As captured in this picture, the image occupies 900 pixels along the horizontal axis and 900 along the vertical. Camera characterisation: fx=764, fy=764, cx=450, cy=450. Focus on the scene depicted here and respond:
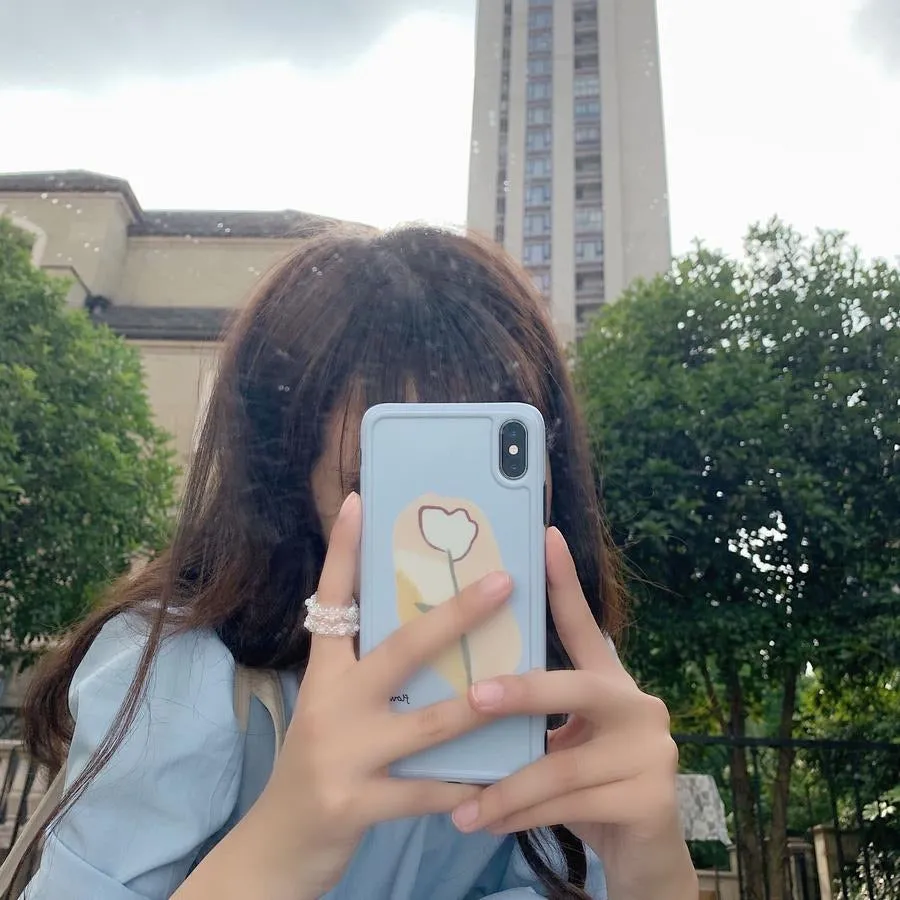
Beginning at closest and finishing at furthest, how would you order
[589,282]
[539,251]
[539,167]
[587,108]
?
[539,167], [587,108], [539,251], [589,282]

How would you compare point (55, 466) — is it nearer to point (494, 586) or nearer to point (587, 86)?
point (494, 586)

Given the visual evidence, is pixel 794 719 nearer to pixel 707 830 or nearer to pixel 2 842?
pixel 707 830

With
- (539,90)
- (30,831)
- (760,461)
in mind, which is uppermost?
(539,90)

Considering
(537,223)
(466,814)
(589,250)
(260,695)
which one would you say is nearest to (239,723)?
(260,695)

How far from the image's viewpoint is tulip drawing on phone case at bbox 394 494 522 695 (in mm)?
283

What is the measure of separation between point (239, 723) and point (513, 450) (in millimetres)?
172

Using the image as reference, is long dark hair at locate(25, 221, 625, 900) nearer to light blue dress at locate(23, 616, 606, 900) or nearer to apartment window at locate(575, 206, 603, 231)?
light blue dress at locate(23, 616, 606, 900)

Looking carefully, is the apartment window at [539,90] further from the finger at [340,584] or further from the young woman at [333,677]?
the finger at [340,584]

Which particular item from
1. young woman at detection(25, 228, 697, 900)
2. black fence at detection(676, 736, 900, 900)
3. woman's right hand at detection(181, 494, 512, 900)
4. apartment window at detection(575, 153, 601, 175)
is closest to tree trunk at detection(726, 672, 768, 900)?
black fence at detection(676, 736, 900, 900)

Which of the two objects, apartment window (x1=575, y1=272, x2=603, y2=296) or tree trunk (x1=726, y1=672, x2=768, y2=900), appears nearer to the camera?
tree trunk (x1=726, y1=672, x2=768, y2=900)

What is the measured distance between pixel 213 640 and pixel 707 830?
2011mm

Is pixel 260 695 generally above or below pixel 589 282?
below

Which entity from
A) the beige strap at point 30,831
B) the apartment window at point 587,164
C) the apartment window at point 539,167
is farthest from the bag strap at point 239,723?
the apartment window at point 587,164

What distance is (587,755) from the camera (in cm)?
28
